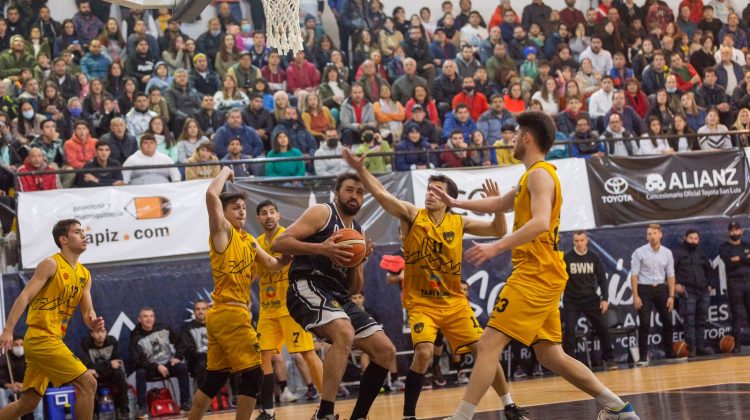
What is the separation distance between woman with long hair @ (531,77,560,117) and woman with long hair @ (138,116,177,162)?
6820 mm

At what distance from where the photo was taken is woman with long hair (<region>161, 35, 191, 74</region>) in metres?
19.2

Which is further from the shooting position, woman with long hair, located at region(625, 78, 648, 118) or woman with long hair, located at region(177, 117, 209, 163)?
woman with long hair, located at region(625, 78, 648, 118)

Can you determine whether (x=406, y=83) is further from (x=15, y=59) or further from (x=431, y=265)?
(x=431, y=265)

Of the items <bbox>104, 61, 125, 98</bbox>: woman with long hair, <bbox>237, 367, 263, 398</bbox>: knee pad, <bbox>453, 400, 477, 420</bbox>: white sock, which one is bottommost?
<bbox>237, 367, 263, 398</bbox>: knee pad

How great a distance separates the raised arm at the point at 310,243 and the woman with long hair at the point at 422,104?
10352 mm

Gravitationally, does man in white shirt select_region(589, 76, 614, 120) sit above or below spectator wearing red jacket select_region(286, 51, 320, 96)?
below

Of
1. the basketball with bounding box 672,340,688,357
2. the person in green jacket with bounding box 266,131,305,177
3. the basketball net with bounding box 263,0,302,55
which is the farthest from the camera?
the basketball with bounding box 672,340,688,357

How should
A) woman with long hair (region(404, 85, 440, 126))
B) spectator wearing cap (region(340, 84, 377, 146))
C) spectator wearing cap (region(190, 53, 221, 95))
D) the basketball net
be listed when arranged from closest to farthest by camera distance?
the basketball net, spectator wearing cap (region(340, 84, 377, 146)), spectator wearing cap (region(190, 53, 221, 95)), woman with long hair (region(404, 85, 440, 126))

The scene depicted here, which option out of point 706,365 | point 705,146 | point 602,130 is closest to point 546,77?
point 602,130

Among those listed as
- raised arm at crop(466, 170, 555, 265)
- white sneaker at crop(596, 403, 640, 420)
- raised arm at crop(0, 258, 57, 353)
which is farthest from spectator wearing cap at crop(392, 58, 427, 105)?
white sneaker at crop(596, 403, 640, 420)

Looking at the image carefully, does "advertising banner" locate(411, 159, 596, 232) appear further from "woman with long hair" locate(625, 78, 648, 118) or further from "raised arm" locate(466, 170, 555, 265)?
"raised arm" locate(466, 170, 555, 265)

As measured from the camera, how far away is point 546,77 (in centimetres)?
2039

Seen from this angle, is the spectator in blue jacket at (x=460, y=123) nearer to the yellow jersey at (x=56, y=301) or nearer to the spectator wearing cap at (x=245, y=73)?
the spectator wearing cap at (x=245, y=73)

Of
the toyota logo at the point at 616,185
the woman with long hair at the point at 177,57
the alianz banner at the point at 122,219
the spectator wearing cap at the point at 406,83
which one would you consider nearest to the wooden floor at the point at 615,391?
the alianz banner at the point at 122,219
